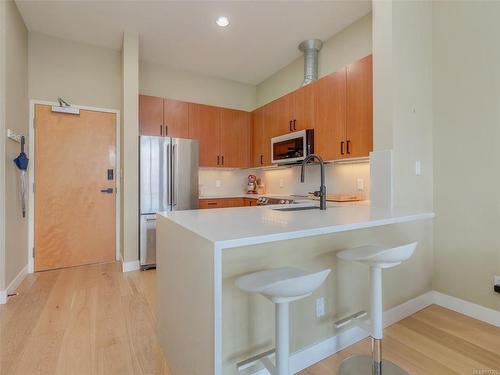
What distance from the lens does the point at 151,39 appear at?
3.36 meters

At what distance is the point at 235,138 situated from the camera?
436 centimetres

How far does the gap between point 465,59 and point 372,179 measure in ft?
4.06

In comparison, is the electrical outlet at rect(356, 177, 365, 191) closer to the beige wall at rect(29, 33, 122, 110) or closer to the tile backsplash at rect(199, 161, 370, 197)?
the tile backsplash at rect(199, 161, 370, 197)

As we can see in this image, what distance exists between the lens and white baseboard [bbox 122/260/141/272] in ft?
10.6

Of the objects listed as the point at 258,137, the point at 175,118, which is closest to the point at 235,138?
the point at 258,137

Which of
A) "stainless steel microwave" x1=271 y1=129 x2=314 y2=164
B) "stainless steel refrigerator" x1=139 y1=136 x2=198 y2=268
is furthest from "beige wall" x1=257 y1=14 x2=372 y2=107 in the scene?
"stainless steel refrigerator" x1=139 y1=136 x2=198 y2=268

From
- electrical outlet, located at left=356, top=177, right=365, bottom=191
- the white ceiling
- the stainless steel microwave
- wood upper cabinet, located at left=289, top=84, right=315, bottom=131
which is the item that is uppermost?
the white ceiling

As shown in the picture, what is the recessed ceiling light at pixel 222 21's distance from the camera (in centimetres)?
294

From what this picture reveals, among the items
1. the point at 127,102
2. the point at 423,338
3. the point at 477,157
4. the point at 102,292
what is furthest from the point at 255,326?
the point at 127,102

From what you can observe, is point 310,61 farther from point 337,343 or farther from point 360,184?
point 337,343

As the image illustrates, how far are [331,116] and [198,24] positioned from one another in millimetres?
1878

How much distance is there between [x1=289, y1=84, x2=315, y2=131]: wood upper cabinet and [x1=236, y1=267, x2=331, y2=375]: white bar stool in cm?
237

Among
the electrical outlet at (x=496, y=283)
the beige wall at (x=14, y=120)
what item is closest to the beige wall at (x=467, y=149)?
the electrical outlet at (x=496, y=283)

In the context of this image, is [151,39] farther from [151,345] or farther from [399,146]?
[151,345]
